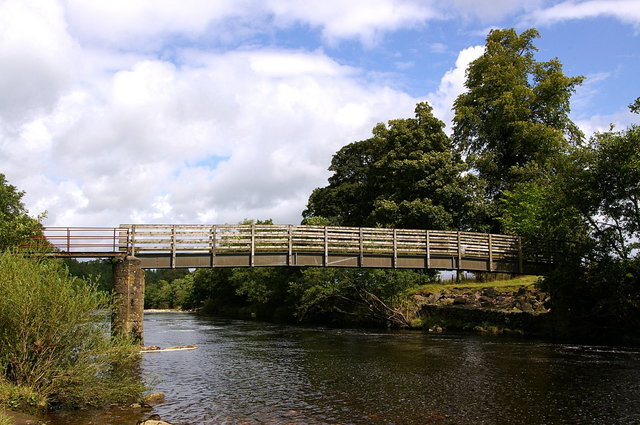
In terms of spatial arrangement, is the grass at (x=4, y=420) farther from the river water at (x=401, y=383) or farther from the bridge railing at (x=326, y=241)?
the bridge railing at (x=326, y=241)

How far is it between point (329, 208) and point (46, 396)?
54905 millimetres

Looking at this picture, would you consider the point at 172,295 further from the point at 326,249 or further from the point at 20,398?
the point at 20,398

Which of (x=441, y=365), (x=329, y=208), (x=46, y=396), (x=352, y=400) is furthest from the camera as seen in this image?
(x=329, y=208)

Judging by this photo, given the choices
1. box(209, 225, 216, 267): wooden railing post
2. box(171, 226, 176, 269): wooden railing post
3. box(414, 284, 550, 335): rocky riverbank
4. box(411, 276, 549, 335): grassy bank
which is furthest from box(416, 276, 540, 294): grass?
box(171, 226, 176, 269): wooden railing post

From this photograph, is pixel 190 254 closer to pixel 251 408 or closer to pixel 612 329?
pixel 251 408

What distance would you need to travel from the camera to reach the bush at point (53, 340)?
516 inches

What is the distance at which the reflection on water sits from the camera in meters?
14.5

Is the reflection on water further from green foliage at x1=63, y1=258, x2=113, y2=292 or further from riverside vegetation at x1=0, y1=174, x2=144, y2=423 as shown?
green foliage at x1=63, y1=258, x2=113, y2=292

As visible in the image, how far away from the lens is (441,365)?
22.8 meters

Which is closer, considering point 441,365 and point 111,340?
point 111,340

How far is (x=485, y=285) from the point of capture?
45.6 meters

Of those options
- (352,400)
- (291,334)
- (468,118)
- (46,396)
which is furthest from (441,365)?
(468,118)

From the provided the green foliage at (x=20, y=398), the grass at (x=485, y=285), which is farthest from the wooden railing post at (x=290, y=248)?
the green foliage at (x=20, y=398)

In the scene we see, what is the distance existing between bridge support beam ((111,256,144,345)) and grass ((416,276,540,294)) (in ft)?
86.1
